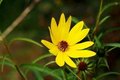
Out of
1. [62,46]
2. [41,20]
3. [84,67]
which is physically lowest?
[84,67]

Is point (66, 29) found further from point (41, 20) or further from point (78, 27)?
Answer: point (41, 20)

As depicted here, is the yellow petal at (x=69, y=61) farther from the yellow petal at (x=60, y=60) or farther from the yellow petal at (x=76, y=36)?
the yellow petal at (x=76, y=36)

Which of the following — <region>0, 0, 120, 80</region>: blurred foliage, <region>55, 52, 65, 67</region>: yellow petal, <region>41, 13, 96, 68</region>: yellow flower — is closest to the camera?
<region>55, 52, 65, 67</region>: yellow petal

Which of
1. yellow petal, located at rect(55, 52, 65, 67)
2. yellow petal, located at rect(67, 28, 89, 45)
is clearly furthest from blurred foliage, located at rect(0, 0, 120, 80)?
yellow petal, located at rect(55, 52, 65, 67)

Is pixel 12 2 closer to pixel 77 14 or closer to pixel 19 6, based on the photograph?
pixel 19 6

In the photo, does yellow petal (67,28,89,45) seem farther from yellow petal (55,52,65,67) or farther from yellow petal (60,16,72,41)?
yellow petal (55,52,65,67)

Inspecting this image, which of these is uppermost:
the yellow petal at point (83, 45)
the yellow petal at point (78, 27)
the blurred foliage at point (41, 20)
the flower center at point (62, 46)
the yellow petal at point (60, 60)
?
the blurred foliage at point (41, 20)

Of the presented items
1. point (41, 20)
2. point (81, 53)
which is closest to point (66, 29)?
point (81, 53)

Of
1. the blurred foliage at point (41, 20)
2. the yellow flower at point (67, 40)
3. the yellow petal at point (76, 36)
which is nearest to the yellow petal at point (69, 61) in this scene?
the yellow flower at point (67, 40)
